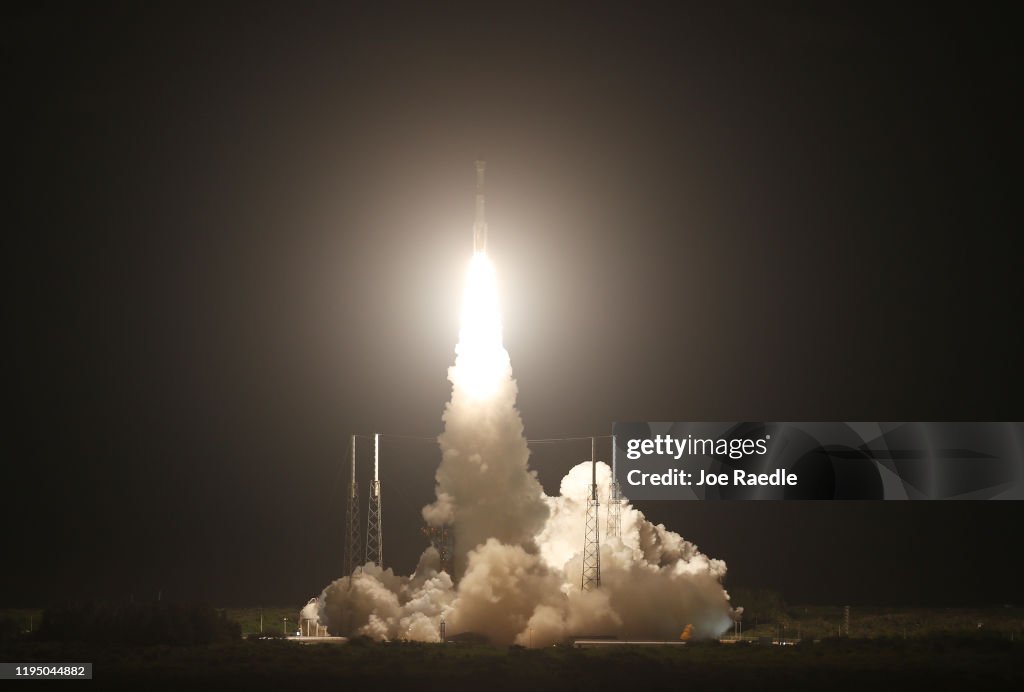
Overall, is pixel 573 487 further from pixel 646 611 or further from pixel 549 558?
pixel 646 611

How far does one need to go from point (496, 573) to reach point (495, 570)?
122mm

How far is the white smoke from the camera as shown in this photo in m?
71.6

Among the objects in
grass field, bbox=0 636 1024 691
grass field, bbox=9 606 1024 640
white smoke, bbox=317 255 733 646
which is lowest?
grass field, bbox=0 636 1024 691

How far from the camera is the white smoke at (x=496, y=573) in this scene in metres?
71.6

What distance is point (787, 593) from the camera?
11294 centimetres

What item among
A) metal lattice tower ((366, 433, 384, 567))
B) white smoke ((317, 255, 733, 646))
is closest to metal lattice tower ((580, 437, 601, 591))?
white smoke ((317, 255, 733, 646))

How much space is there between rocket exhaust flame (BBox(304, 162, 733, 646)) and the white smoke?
4 centimetres

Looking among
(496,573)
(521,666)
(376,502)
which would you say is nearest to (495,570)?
(496,573)

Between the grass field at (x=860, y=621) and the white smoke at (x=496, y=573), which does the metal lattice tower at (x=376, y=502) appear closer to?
the white smoke at (x=496, y=573)

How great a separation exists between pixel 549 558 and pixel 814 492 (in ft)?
41.2

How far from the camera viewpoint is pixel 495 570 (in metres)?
71.4

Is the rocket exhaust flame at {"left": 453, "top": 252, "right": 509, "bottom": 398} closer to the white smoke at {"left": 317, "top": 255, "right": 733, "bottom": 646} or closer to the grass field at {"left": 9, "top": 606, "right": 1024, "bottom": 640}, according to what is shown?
the white smoke at {"left": 317, "top": 255, "right": 733, "bottom": 646}

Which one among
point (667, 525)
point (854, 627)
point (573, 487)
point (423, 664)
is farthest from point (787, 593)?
point (423, 664)

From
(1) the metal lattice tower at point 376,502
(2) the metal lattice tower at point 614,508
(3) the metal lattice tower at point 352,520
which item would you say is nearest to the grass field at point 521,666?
(3) the metal lattice tower at point 352,520
